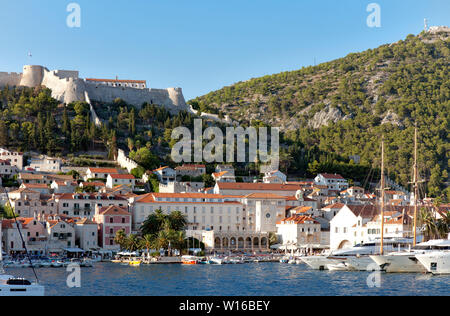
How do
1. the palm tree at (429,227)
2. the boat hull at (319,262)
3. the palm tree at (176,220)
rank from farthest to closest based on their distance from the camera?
the palm tree at (176,220), the palm tree at (429,227), the boat hull at (319,262)

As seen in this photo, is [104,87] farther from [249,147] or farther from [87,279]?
[87,279]

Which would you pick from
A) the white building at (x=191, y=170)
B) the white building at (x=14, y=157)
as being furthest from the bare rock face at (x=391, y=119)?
the white building at (x=14, y=157)

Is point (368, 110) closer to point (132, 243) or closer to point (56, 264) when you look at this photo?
point (132, 243)

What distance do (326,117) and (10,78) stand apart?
69.4 m

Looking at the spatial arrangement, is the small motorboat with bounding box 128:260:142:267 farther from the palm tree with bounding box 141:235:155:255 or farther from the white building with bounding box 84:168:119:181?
the white building with bounding box 84:168:119:181

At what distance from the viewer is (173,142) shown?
116m

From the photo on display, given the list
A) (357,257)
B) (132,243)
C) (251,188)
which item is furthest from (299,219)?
(357,257)

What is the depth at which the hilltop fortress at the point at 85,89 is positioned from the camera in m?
126

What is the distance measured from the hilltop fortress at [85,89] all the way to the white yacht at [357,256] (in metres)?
Answer: 74.4

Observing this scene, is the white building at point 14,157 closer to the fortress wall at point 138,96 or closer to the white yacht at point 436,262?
the fortress wall at point 138,96

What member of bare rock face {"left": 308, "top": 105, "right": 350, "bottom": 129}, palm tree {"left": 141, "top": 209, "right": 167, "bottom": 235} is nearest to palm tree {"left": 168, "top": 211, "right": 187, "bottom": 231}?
palm tree {"left": 141, "top": 209, "right": 167, "bottom": 235}

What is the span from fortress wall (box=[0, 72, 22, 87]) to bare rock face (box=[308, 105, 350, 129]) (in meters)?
65.8

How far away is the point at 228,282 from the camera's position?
49938 mm
